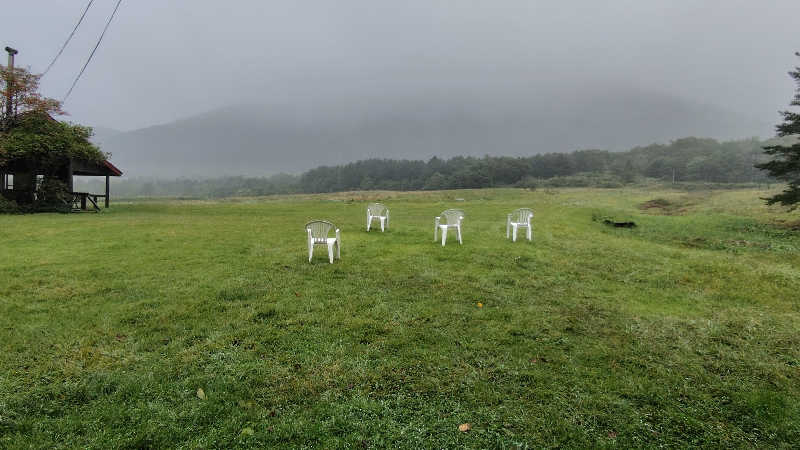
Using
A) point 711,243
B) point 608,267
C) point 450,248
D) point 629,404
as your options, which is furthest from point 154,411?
point 711,243

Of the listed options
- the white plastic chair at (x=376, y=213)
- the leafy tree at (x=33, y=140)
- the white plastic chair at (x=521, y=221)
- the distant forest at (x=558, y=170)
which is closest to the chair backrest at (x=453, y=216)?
the white plastic chair at (x=521, y=221)

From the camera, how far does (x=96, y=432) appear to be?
2576mm

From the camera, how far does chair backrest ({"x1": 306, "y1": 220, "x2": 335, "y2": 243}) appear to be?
7.61 metres

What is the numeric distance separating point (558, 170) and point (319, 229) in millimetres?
123191

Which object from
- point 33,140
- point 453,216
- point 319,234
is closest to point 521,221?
point 453,216

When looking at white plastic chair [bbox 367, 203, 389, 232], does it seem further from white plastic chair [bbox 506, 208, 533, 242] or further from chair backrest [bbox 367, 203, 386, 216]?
white plastic chair [bbox 506, 208, 533, 242]

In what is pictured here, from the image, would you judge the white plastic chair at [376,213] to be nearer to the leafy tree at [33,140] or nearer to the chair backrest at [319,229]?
the chair backrest at [319,229]

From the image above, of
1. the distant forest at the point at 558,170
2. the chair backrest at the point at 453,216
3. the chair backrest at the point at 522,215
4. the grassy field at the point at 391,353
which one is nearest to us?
the grassy field at the point at 391,353

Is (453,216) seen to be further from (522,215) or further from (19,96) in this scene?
(19,96)

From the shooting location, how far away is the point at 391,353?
380cm

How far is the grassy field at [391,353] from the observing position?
272 cm

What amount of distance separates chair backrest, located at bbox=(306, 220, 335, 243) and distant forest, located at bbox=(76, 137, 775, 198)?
83591 millimetres

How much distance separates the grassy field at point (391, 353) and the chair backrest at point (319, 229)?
2.08ft

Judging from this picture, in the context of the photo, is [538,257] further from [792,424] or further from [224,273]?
[224,273]
